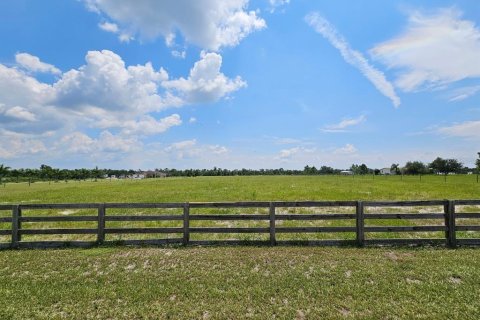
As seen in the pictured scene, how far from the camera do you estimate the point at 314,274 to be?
6.75 m

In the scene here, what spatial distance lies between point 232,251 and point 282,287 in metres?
2.48

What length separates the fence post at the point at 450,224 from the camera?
9.15 metres

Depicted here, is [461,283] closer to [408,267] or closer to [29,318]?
[408,267]

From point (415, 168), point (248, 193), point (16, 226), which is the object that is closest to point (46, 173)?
point (248, 193)

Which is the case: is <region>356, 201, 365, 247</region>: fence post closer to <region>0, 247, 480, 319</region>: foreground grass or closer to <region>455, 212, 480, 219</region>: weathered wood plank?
<region>0, 247, 480, 319</region>: foreground grass

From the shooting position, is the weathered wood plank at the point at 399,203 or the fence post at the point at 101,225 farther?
the fence post at the point at 101,225

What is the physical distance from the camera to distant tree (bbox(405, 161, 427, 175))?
418 ft

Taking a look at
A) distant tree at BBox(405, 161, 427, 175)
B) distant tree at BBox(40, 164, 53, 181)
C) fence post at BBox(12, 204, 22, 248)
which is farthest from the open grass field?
distant tree at BBox(405, 161, 427, 175)

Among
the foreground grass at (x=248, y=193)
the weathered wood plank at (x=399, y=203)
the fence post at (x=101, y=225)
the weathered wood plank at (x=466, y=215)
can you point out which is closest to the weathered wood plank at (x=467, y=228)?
the weathered wood plank at (x=466, y=215)

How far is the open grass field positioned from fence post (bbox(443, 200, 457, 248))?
16.7 inches

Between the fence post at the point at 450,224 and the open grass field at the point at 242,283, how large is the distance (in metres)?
0.43

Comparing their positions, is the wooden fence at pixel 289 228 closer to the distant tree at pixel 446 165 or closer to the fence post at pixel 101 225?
the fence post at pixel 101 225

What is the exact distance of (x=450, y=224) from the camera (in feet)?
30.3

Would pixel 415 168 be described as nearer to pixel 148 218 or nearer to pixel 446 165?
pixel 446 165
